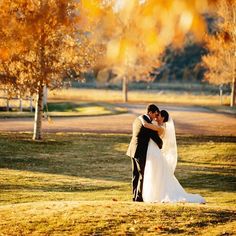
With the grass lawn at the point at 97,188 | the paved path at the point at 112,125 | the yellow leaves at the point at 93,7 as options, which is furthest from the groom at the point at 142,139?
the paved path at the point at 112,125

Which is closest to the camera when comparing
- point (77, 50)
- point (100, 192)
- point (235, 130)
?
point (100, 192)

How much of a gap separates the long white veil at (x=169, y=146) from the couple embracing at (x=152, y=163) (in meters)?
0.14

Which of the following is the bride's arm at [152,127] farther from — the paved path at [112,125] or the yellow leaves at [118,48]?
the paved path at [112,125]

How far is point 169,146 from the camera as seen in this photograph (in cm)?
1376

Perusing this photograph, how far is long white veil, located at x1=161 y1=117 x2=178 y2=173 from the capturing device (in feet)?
44.9

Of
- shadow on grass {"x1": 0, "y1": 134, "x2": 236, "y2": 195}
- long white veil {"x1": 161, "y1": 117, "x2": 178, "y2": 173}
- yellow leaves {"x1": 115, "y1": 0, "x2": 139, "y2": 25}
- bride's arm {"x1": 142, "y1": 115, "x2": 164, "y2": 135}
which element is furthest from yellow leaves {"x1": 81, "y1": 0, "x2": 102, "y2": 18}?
shadow on grass {"x1": 0, "y1": 134, "x2": 236, "y2": 195}

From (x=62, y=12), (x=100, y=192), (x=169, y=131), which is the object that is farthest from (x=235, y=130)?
(x=62, y=12)

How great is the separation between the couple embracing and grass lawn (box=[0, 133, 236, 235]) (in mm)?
693

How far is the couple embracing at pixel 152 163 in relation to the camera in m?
12.9

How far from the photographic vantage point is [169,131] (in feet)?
45.1

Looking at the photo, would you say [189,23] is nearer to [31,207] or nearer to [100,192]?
[31,207]

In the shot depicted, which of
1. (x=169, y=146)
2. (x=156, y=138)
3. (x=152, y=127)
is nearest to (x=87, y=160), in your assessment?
(x=169, y=146)

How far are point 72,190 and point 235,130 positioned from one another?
58.2ft

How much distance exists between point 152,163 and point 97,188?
4.63 metres
